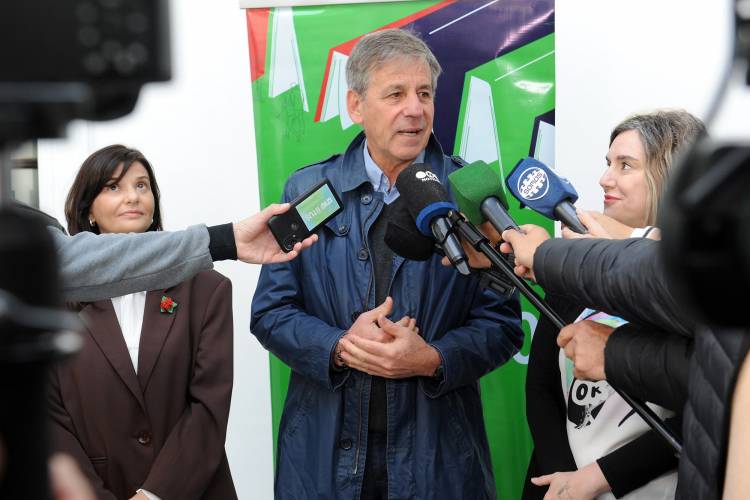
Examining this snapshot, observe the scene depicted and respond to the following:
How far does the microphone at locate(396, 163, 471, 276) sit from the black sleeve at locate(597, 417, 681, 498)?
0.57m

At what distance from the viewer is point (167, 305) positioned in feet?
8.22

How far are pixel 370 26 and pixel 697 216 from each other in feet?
8.23

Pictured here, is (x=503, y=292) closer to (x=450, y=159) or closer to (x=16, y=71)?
(x=450, y=159)

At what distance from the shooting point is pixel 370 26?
3.04m

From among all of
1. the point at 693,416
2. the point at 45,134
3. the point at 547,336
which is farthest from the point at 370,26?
the point at 45,134

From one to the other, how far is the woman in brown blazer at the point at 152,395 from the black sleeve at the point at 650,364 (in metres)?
1.20

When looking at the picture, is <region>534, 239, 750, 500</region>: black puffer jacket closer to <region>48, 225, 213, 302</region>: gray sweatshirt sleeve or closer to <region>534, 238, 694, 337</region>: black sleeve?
<region>534, 238, 694, 337</region>: black sleeve

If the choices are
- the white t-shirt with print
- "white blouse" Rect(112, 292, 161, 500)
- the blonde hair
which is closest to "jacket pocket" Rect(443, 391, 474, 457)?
the white t-shirt with print

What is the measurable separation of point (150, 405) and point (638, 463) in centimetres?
122

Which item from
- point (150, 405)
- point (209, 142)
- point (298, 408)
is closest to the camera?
point (150, 405)

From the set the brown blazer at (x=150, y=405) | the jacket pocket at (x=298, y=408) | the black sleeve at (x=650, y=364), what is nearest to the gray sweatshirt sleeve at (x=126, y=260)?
the brown blazer at (x=150, y=405)

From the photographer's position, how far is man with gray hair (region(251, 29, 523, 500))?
239 cm

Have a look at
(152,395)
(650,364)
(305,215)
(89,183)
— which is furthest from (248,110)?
(650,364)

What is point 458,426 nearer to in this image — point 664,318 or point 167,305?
point 167,305
